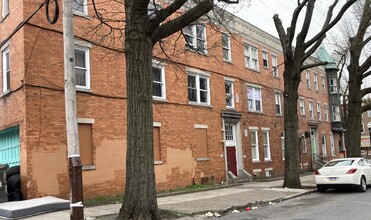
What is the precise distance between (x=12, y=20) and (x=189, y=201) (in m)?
9.20

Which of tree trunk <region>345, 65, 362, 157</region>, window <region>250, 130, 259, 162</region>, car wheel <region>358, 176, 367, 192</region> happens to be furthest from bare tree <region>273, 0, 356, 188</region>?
tree trunk <region>345, 65, 362, 157</region>

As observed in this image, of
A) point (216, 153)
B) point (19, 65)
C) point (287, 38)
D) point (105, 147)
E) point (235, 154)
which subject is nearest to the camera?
point (19, 65)

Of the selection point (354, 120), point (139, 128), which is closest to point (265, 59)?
→ point (354, 120)

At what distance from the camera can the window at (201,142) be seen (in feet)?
67.2

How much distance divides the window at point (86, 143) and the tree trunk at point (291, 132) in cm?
851

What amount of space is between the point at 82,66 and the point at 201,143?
819cm

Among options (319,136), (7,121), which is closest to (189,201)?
(7,121)

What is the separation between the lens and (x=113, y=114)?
628 inches

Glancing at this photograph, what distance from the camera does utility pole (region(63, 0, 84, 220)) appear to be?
7730 mm

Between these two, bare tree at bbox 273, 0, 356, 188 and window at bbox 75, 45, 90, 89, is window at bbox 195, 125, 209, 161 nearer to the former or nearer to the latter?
bare tree at bbox 273, 0, 356, 188

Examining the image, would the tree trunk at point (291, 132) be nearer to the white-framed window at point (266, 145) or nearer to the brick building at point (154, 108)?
the brick building at point (154, 108)

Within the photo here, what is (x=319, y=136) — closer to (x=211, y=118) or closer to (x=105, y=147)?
(x=211, y=118)

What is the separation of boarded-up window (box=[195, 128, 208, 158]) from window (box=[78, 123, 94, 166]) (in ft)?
22.8

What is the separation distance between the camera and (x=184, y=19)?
10.1m
